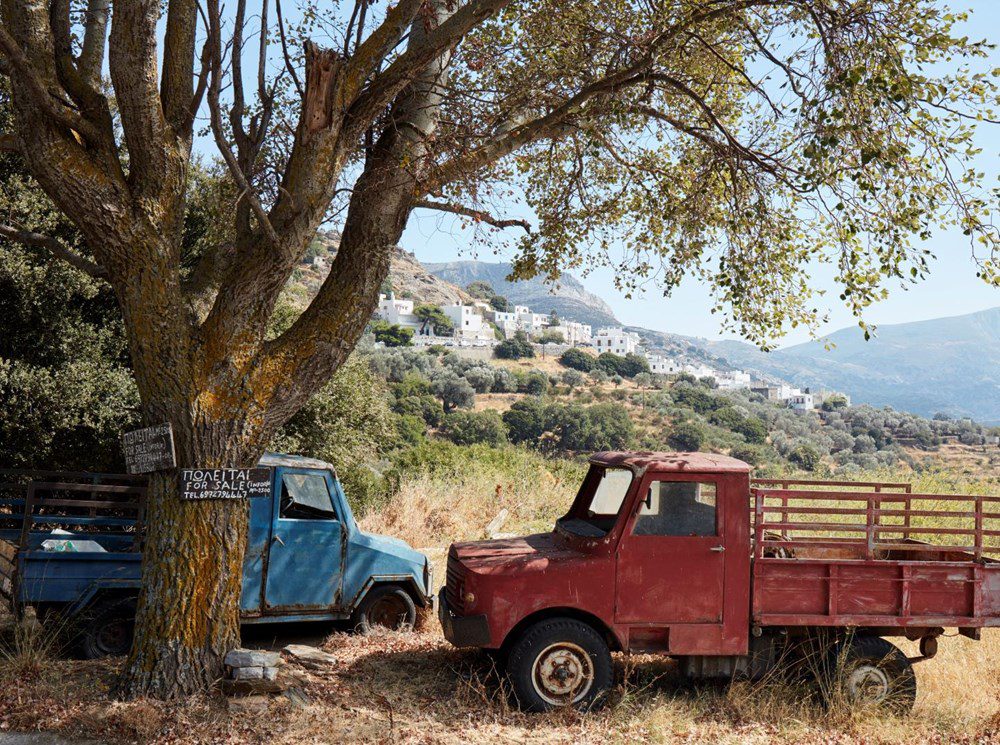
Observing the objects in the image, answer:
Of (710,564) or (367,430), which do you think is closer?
(710,564)

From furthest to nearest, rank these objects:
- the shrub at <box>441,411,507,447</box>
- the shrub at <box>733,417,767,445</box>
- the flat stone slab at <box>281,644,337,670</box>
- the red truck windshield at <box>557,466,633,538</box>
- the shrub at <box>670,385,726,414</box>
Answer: the shrub at <box>670,385,726,414</box> → the shrub at <box>733,417,767,445</box> → the shrub at <box>441,411,507,447</box> → the flat stone slab at <box>281,644,337,670</box> → the red truck windshield at <box>557,466,633,538</box>

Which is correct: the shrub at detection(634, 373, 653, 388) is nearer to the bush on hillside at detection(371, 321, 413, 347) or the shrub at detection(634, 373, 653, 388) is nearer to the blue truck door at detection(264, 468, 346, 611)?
the bush on hillside at detection(371, 321, 413, 347)

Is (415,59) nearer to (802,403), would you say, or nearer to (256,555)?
(256,555)

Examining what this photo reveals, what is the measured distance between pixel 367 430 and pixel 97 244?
12361 millimetres

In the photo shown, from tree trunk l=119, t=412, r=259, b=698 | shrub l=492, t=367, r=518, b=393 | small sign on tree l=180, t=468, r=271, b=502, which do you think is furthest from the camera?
shrub l=492, t=367, r=518, b=393

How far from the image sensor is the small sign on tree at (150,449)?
625 cm

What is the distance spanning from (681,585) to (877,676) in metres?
1.79

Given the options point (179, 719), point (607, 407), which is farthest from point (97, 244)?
point (607, 407)

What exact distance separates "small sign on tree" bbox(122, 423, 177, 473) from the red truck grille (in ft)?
7.70

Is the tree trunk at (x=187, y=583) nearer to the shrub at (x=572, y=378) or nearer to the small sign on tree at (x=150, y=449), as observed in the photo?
the small sign on tree at (x=150, y=449)

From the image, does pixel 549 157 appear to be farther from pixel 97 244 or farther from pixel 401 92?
pixel 97 244

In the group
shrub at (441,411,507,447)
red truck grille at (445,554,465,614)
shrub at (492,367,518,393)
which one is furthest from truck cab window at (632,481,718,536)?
shrub at (492,367,518,393)

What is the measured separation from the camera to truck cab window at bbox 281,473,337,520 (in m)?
8.26

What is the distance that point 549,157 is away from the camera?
1038 cm
